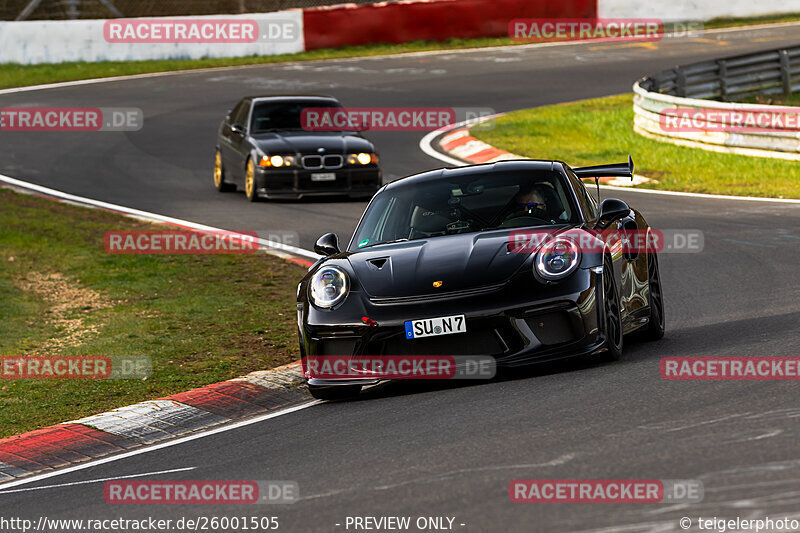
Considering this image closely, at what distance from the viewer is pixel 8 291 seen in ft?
40.6

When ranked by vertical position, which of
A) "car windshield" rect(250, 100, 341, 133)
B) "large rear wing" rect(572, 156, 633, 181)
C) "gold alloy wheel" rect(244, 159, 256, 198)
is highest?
"large rear wing" rect(572, 156, 633, 181)

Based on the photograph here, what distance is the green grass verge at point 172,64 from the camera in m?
32.7

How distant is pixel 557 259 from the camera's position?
7391 millimetres

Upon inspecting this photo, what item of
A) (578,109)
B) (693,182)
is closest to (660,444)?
(693,182)

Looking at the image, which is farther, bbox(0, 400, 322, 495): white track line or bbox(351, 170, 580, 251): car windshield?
bbox(351, 170, 580, 251): car windshield

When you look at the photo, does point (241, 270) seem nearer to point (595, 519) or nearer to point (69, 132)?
point (595, 519)

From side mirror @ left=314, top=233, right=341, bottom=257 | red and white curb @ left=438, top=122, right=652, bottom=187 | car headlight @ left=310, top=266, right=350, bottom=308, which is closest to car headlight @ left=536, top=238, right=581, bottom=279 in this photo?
car headlight @ left=310, top=266, right=350, bottom=308

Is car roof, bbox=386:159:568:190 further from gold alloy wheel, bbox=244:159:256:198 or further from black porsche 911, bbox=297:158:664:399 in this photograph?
gold alloy wheel, bbox=244:159:256:198

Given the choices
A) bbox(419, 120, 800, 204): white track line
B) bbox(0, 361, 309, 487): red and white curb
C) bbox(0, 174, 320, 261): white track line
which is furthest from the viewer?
bbox(419, 120, 800, 204): white track line

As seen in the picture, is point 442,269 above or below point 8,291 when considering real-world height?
above

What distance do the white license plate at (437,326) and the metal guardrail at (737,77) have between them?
18.9m

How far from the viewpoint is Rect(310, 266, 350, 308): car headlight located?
24.9ft

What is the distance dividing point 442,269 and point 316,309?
30.8 inches

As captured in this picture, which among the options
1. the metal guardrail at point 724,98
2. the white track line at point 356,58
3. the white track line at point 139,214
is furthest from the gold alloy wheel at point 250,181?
the white track line at point 356,58
